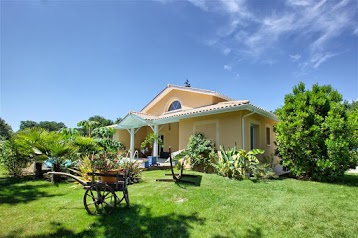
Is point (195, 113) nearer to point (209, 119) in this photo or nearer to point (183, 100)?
point (209, 119)

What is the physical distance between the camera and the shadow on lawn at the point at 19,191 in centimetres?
648

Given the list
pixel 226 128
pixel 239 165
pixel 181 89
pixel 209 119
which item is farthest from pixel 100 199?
pixel 181 89

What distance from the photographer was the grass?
167 inches

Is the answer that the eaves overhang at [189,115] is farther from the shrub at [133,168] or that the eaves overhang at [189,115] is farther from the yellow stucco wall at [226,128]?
the shrub at [133,168]

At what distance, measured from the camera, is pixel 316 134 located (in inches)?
360

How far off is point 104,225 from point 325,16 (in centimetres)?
1184

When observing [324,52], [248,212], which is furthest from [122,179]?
[324,52]

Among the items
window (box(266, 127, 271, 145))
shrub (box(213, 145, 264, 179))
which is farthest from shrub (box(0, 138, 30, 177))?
window (box(266, 127, 271, 145))

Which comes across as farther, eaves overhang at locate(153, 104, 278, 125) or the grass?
eaves overhang at locate(153, 104, 278, 125)

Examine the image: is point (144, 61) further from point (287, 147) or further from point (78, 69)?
point (287, 147)

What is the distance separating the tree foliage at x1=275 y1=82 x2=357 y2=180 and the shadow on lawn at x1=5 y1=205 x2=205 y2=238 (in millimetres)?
7179

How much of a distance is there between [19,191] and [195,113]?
9262 mm

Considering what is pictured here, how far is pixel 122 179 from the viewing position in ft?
17.4

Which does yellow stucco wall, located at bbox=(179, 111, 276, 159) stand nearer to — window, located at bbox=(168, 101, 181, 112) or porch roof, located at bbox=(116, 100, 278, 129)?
porch roof, located at bbox=(116, 100, 278, 129)
